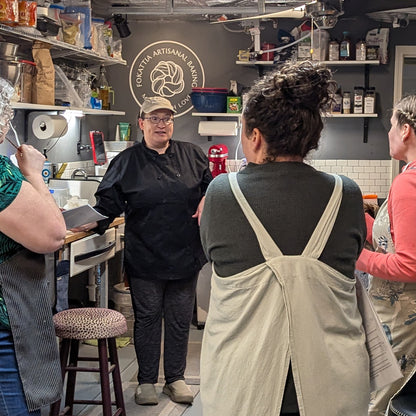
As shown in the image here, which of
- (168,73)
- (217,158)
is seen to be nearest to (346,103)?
(217,158)

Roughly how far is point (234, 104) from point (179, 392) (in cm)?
314

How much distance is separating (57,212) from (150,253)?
1740 millimetres

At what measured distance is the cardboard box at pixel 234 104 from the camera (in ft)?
20.4

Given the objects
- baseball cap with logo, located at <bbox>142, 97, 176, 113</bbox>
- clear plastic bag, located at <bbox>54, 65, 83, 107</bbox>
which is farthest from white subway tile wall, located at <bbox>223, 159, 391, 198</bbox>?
baseball cap with logo, located at <bbox>142, 97, 176, 113</bbox>

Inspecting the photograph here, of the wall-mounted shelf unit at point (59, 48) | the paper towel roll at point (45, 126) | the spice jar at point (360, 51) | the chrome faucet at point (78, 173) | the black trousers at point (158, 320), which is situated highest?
the spice jar at point (360, 51)

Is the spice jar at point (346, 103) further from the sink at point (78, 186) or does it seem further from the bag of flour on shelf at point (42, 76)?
the bag of flour on shelf at point (42, 76)

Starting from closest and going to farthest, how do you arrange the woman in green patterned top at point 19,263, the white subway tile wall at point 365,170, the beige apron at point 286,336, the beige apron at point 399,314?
the beige apron at point 286,336 → the woman in green patterned top at point 19,263 → the beige apron at point 399,314 → the white subway tile wall at point 365,170

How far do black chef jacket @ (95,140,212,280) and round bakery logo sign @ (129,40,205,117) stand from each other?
2.89 metres

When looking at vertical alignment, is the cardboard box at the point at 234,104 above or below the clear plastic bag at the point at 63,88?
below

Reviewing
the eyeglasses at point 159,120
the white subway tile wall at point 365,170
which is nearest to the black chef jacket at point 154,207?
the eyeglasses at point 159,120

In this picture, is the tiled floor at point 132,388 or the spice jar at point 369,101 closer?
the tiled floor at point 132,388

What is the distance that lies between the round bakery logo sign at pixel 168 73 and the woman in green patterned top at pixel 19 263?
4601mm

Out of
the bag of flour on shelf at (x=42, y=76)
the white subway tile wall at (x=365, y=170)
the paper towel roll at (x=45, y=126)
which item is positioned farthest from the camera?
the white subway tile wall at (x=365, y=170)

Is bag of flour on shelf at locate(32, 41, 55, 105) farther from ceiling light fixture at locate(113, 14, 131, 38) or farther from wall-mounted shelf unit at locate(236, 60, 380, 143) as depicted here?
wall-mounted shelf unit at locate(236, 60, 380, 143)
